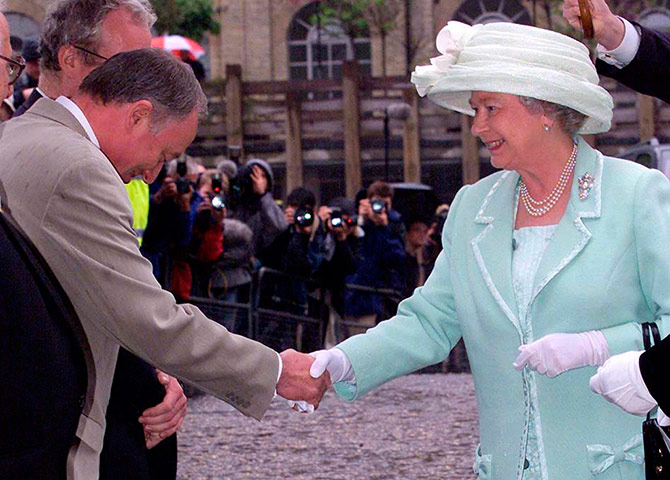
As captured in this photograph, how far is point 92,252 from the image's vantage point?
3342mm

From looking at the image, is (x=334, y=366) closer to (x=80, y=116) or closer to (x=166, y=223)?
(x=80, y=116)

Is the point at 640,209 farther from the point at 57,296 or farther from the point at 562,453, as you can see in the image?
the point at 57,296

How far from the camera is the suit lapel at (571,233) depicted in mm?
3797

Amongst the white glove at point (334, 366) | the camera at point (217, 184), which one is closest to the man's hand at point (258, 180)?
A: the camera at point (217, 184)

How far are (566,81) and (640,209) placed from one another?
0.45m

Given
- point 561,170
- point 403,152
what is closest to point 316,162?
point 403,152

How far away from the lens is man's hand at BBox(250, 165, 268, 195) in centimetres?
1081

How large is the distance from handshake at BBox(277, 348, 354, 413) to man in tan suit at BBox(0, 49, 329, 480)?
9.3 inches

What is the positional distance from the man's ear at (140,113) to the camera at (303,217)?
7301 millimetres

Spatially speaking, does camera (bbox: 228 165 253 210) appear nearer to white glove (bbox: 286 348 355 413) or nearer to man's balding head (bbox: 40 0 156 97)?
man's balding head (bbox: 40 0 156 97)

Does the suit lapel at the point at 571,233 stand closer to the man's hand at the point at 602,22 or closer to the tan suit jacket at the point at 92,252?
the man's hand at the point at 602,22

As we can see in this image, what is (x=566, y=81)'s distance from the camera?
12.6ft

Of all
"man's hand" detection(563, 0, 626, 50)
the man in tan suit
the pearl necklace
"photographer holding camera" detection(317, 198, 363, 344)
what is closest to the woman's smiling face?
the pearl necklace

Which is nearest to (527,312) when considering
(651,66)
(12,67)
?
(651,66)
